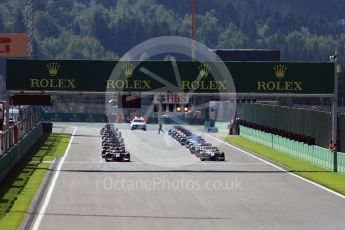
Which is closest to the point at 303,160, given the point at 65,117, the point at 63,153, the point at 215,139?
the point at 63,153

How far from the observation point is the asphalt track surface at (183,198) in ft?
107

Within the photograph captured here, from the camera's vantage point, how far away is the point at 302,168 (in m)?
56.7

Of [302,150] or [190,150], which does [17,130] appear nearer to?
[190,150]

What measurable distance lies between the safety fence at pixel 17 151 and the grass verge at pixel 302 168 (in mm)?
15564

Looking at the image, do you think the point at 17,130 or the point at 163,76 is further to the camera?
the point at 17,130

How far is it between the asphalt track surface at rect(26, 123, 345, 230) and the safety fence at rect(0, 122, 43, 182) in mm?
2681

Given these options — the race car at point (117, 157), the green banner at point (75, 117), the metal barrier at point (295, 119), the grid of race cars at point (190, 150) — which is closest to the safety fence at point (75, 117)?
the green banner at point (75, 117)

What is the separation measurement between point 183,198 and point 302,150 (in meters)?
25.0

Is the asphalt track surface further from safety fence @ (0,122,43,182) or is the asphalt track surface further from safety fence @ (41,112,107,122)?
safety fence @ (41,112,107,122)

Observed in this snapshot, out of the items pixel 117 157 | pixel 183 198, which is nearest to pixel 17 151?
pixel 117 157

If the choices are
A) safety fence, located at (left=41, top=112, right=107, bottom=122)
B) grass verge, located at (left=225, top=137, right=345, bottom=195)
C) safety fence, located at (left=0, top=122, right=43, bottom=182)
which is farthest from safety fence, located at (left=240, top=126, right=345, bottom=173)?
safety fence, located at (left=41, top=112, right=107, bottom=122)

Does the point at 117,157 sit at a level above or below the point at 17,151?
below

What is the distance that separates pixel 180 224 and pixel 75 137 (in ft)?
210

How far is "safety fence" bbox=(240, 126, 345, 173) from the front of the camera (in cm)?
5462
